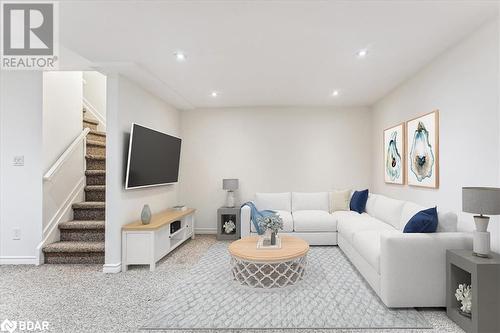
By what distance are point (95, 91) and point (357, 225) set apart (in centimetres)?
595

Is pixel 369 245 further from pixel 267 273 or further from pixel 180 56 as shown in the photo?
pixel 180 56

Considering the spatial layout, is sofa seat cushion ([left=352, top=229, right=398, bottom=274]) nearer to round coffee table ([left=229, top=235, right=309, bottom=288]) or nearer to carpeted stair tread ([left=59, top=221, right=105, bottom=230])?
round coffee table ([left=229, top=235, right=309, bottom=288])

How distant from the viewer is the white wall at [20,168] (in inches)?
144

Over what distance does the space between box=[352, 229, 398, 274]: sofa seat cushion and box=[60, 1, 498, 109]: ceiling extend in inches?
85.6

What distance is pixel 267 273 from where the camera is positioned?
10.3ft

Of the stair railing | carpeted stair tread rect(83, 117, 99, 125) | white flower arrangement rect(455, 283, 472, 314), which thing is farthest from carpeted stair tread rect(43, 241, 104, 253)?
white flower arrangement rect(455, 283, 472, 314)

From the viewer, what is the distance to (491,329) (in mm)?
1977

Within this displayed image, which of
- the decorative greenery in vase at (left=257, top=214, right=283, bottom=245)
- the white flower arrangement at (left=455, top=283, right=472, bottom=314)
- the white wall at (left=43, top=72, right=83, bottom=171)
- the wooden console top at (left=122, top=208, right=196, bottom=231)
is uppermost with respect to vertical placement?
the white wall at (left=43, top=72, right=83, bottom=171)

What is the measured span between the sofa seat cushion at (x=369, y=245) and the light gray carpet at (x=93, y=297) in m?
0.57

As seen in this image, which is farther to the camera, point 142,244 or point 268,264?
point 142,244

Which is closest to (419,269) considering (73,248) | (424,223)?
(424,223)

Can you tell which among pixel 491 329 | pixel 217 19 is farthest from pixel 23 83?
pixel 491 329

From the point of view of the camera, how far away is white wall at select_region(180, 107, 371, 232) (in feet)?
18.0

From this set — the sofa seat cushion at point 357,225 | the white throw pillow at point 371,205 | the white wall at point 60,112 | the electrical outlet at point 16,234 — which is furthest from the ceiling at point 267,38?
the electrical outlet at point 16,234
